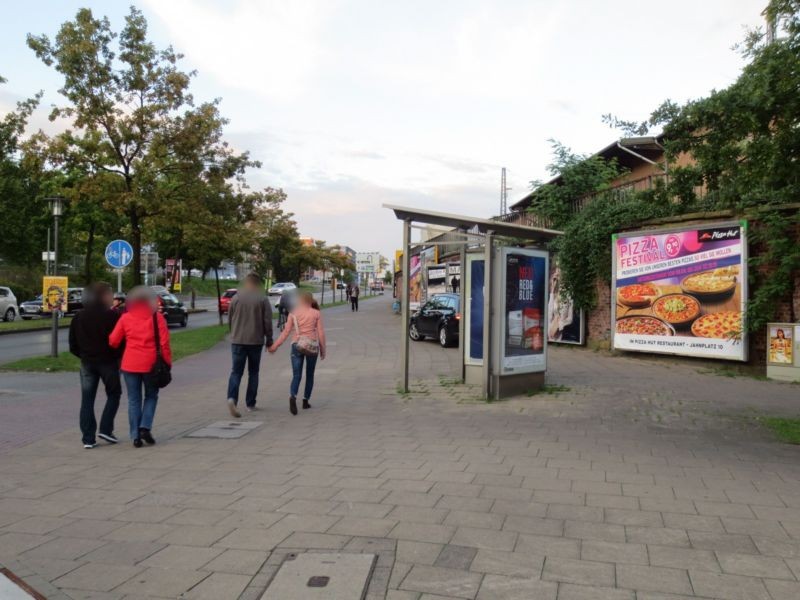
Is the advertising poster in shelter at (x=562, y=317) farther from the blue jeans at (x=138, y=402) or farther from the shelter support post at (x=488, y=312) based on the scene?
the blue jeans at (x=138, y=402)

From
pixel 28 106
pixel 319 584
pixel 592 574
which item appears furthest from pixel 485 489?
pixel 28 106

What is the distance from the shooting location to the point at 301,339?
351 inches

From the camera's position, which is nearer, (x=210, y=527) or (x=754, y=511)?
(x=210, y=527)

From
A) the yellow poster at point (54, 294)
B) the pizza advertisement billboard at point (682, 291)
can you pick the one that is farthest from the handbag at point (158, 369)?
the pizza advertisement billboard at point (682, 291)

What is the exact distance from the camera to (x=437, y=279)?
101 feet

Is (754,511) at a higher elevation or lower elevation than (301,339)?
lower

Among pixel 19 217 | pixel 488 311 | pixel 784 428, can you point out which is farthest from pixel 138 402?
pixel 19 217

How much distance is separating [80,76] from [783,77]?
16966mm

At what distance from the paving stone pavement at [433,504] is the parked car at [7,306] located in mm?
26200

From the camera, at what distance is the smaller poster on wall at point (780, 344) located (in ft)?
38.8

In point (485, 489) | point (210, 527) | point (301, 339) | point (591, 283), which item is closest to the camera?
point (210, 527)

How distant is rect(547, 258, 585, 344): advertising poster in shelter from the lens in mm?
17766

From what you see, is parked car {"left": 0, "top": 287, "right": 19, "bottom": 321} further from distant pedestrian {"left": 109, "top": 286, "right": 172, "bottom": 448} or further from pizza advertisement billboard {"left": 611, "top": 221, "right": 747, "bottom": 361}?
distant pedestrian {"left": 109, "top": 286, "right": 172, "bottom": 448}

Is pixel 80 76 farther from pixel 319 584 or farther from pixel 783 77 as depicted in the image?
pixel 319 584
